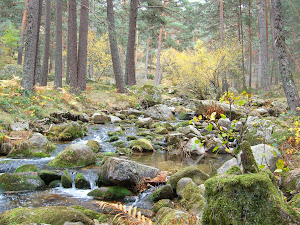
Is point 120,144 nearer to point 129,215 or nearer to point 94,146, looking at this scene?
point 94,146

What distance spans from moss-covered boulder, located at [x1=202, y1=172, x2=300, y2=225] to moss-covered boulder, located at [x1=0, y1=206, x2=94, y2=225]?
1.82m

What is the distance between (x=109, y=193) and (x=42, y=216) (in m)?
1.60

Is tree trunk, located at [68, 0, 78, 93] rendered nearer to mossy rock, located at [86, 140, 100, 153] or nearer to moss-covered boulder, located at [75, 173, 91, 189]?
mossy rock, located at [86, 140, 100, 153]

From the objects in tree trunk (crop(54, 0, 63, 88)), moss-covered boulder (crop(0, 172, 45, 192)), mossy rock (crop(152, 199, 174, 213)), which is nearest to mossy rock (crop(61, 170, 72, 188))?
moss-covered boulder (crop(0, 172, 45, 192))

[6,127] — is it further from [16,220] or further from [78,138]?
[16,220]

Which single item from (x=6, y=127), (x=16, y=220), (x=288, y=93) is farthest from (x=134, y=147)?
(x=288, y=93)

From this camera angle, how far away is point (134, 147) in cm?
730

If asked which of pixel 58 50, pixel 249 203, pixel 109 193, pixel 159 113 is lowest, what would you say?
pixel 109 193

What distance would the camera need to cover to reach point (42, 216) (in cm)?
283

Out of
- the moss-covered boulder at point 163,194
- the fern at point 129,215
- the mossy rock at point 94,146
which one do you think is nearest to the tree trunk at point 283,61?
the moss-covered boulder at point 163,194

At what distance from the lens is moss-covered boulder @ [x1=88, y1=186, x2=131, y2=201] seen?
4.29 meters

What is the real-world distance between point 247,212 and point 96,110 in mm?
11452

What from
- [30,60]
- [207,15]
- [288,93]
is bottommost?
[288,93]

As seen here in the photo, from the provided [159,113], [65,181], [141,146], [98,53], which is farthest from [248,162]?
[98,53]
